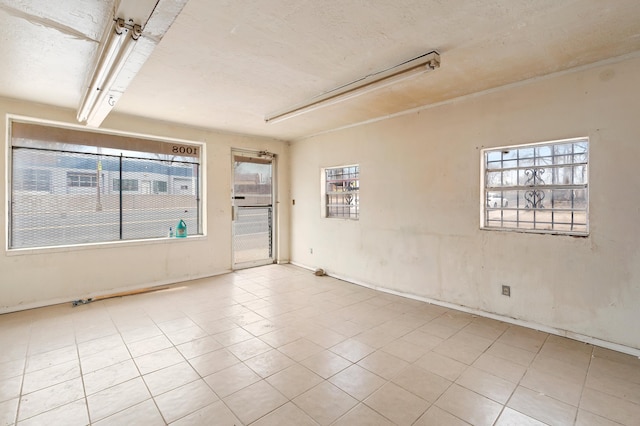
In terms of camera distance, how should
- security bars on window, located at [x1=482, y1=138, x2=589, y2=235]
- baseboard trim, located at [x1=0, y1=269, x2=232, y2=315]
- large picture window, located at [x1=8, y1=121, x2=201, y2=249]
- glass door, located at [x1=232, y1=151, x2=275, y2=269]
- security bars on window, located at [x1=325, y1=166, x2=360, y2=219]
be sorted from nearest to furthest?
security bars on window, located at [x1=482, y1=138, x2=589, y2=235] → baseboard trim, located at [x1=0, y1=269, x2=232, y2=315] → large picture window, located at [x1=8, y1=121, x2=201, y2=249] → security bars on window, located at [x1=325, y1=166, x2=360, y2=219] → glass door, located at [x1=232, y1=151, x2=275, y2=269]

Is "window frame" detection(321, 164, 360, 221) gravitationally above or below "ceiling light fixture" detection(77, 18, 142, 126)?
below

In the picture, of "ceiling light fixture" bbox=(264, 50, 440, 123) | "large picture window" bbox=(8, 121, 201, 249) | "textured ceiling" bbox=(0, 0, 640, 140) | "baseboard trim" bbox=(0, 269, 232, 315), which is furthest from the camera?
"large picture window" bbox=(8, 121, 201, 249)

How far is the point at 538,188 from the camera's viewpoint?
3.21m

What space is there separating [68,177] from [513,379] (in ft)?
18.5

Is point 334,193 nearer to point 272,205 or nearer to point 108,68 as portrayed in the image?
point 272,205

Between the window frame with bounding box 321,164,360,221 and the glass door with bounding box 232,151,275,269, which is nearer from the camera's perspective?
the window frame with bounding box 321,164,360,221

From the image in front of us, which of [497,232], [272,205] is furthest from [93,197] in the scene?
[497,232]

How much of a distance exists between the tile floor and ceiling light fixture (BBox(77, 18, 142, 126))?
7.96ft

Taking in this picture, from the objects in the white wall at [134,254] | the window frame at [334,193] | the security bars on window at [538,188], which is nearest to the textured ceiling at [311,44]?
the security bars on window at [538,188]

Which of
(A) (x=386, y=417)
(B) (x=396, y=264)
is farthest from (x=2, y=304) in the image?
(B) (x=396, y=264)

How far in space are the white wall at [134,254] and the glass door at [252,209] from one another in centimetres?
19

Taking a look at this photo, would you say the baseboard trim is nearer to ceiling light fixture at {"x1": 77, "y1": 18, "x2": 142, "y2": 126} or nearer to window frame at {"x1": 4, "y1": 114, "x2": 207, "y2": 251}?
window frame at {"x1": 4, "y1": 114, "x2": 207, "y2": 251}

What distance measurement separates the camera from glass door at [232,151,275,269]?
5852 millimetres

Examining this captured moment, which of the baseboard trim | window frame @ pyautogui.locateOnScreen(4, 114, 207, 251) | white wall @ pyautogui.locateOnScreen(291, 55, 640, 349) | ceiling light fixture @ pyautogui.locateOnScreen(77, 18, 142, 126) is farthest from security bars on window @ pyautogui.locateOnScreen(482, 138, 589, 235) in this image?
the baseboard trim
